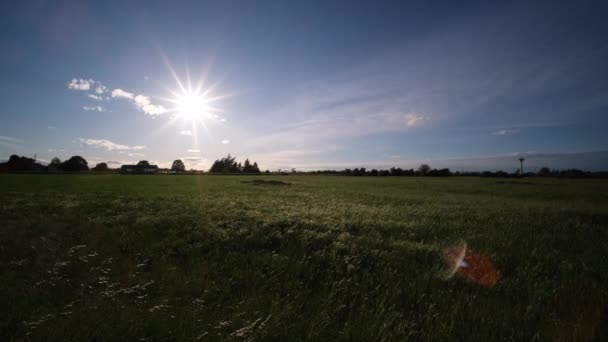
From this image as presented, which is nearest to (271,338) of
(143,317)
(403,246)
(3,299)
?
(143,317)

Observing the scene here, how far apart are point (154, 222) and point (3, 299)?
4721mm

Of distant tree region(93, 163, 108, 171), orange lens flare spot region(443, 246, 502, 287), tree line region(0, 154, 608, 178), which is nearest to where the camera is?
orange lens flare spot region(443, 246, 502, 287)

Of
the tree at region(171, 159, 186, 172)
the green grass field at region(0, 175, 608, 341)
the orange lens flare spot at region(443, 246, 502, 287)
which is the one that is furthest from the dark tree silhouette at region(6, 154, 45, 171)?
the orange lens flare spot at region(443, 246, 502, 287)

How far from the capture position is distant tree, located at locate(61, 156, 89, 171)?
119 metres

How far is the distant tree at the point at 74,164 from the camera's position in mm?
118569

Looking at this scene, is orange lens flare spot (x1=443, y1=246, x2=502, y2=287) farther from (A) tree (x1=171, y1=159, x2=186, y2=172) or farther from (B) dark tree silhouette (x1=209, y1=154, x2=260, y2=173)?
(A) tree (x1=171, y1=159, x2=186, y2=172)

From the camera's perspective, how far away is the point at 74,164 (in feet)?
397

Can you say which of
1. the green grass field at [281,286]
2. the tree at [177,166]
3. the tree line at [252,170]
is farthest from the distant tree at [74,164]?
the green grass field at [281,286]

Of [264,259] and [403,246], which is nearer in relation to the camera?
[264,259]

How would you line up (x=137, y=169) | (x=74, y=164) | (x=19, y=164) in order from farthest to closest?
(x=137, y=169) < (x=74, y=164) < (x=19, y=164)

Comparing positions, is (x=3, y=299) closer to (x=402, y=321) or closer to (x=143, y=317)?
(x=143, y=317)

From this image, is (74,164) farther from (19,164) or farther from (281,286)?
(281,286)

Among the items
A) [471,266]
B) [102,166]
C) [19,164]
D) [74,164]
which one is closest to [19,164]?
[19,164]

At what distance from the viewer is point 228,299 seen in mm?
3766
